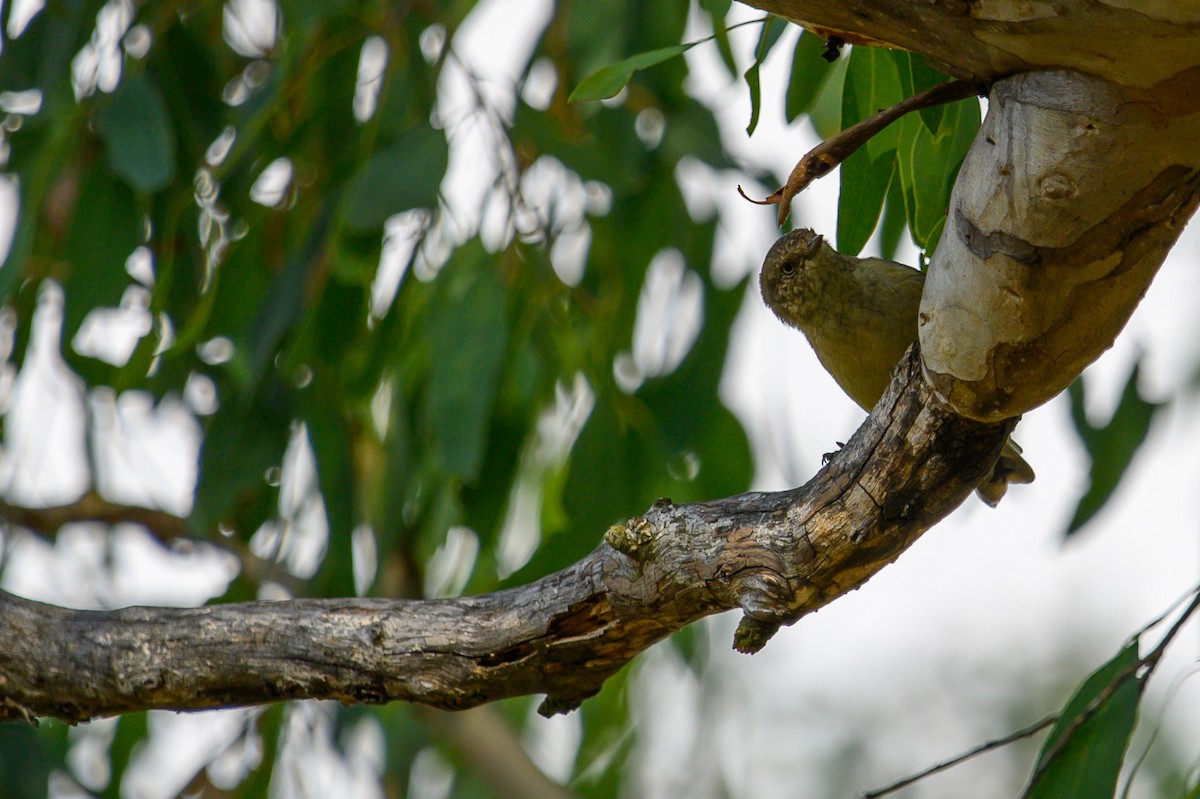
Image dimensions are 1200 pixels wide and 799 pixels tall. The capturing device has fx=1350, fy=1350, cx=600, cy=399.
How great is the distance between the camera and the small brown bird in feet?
6.11

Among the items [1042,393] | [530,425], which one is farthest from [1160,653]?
[530,425]

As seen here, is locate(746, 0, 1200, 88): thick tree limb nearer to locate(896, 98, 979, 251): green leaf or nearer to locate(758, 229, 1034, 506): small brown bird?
locate(896, 98, 979, 251): green leaf

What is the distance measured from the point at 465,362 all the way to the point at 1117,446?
1257 millimetres

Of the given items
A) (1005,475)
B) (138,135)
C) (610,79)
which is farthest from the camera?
(138,135)

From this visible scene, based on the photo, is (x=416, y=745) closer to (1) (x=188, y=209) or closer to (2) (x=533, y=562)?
(2) (x=533, y=562)

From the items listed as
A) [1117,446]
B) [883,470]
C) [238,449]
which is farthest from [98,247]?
[1117,446]

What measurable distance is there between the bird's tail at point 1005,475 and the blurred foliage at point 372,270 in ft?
2.47

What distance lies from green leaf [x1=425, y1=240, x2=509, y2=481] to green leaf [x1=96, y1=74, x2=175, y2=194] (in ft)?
1.87

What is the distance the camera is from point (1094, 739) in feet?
5.33

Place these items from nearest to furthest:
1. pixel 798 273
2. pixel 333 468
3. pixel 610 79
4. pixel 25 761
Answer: pixel 610 79, pixel 798 273, pixel 333 468, pixel 25 761

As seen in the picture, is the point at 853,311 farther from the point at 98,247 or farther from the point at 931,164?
the point at 98,247

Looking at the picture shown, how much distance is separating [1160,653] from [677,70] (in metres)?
1.80

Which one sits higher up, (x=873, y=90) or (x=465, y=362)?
(x=873, y=90)

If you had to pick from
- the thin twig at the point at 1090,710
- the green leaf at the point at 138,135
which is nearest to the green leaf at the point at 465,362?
the green leaf at the point at 138,135
